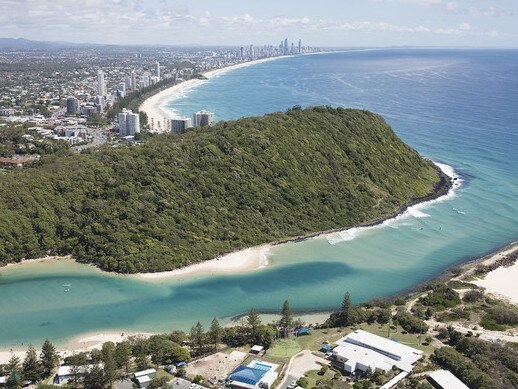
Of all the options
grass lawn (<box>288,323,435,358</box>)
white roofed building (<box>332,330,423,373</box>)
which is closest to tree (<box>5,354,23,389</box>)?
grass lawn (<box>288,323,435,358</box>)

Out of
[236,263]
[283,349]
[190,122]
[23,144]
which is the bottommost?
[283,349]

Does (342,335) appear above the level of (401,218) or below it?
below

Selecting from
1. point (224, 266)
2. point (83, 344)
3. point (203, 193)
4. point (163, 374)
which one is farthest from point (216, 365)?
point (203, 193)

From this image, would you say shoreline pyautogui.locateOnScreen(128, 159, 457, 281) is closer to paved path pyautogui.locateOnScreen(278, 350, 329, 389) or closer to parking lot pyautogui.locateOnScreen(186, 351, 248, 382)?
parking lot pyautogui.locateOnScreen(186, 351, 248, 382)

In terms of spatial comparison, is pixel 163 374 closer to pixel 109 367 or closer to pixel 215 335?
pixel 109 367

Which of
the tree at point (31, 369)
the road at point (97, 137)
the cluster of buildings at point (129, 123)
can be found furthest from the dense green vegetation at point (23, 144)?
the tree at point (31, 369)

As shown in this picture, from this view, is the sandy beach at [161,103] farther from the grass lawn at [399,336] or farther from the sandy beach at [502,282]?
the grass lawn at [399,336]
